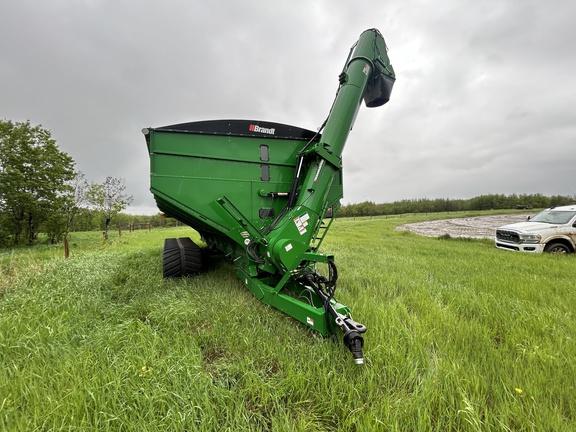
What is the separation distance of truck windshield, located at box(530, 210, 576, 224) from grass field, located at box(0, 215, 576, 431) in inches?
257

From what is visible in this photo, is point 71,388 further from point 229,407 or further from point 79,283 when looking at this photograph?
point 79,283

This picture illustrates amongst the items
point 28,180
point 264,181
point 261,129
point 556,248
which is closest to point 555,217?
point 556,248

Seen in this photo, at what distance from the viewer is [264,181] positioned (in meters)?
3.52

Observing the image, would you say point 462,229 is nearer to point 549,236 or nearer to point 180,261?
point 549,236

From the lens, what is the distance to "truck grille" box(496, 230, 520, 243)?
753 cm

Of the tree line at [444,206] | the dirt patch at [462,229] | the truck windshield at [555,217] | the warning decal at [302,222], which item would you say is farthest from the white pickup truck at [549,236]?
the tree line at [444,206]

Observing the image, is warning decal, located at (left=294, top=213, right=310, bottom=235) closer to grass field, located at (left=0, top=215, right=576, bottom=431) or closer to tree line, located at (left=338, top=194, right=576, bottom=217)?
grass field, located at (left=0, top=215, right=576, bottom=431)

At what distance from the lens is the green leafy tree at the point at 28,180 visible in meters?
15.0

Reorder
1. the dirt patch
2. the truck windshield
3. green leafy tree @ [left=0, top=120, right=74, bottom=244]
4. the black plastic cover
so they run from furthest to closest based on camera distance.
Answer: the dirt patch, green leafy tree @ [left=0, top=120, right=74, bottom=244], the truck windshield, the black plastic cover

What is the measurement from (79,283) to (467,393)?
16.4 ft

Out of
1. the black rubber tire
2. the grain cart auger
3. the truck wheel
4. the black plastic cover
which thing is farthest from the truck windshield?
the black rubber tire

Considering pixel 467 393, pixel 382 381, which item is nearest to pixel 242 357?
pixel 382 381

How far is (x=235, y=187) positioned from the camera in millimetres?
3383

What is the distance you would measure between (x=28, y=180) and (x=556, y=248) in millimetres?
27912
